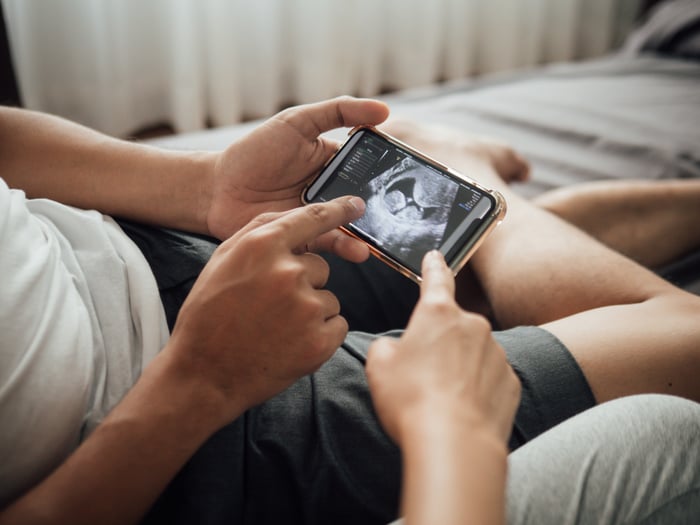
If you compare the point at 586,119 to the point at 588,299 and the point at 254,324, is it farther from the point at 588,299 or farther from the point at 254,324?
the point at 254,324

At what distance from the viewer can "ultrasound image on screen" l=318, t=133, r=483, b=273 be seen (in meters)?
0.73

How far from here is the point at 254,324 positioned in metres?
0.58

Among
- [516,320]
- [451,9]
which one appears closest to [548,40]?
[451,9]

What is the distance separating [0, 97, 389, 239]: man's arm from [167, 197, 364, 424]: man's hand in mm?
259

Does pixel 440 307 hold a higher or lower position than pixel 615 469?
higher

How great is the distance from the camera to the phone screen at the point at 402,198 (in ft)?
2.38

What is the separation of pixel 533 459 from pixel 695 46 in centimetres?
143

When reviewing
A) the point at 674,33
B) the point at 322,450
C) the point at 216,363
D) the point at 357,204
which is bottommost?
the point at 322,450

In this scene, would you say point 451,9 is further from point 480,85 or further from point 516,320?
point 516,320

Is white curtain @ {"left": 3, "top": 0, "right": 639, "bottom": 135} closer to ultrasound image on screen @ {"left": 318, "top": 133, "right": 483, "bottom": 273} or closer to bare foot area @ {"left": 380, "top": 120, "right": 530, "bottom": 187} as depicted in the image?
bare foot area @ {"left": 380, "top": 120, "right": 530, "bottom": 187}

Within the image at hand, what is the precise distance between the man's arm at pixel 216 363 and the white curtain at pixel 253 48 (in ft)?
5.21

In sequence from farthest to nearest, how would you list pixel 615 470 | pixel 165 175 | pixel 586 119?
pixel 586 119, pixel 165 175, pixel 615 470

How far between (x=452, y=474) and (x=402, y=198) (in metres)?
0.42

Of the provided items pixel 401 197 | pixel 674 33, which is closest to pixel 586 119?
pixel 674 33
